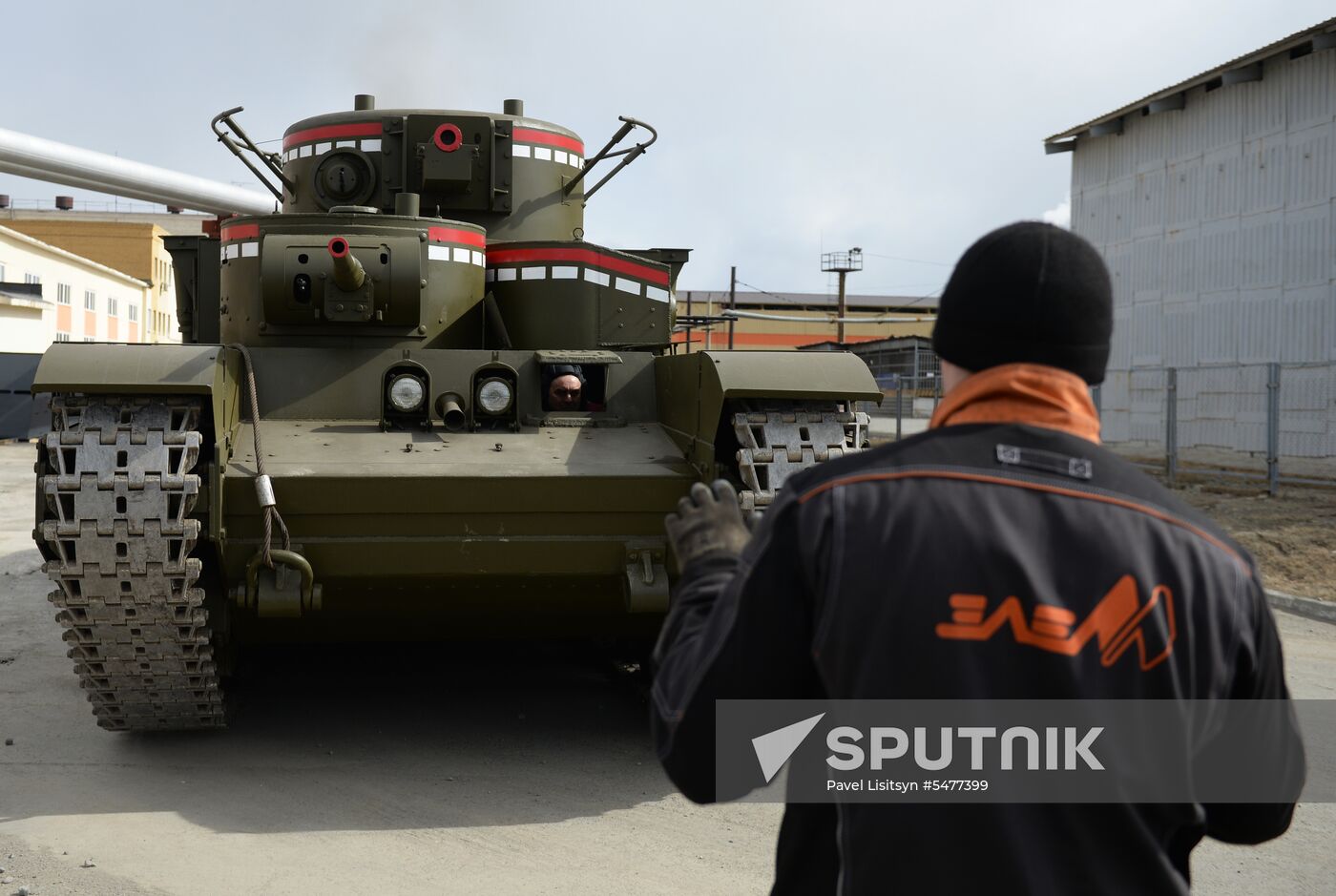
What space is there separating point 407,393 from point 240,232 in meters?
1.42

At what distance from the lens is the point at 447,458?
5.64 meters

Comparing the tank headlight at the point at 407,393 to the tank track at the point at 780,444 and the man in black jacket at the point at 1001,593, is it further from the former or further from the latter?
the man in black jacket at the point at 1001,593

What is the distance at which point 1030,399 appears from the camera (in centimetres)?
184

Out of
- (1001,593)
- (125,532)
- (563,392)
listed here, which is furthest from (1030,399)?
(563,392)

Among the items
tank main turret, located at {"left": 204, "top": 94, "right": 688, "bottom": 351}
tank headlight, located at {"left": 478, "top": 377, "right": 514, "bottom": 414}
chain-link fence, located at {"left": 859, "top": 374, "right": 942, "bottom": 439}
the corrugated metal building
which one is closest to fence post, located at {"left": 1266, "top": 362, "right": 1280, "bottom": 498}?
the corrugated metal building

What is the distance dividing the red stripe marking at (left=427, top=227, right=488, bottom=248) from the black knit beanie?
519 cm

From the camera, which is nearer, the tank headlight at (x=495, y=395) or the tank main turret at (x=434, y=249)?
the tank headlight at (x=495, y=395)

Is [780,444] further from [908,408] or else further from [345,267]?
[908,408]

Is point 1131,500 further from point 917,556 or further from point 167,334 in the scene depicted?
point 167,334

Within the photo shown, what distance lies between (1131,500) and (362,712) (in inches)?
208

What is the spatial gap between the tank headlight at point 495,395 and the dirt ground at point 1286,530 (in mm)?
6691

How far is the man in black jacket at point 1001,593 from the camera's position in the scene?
1.74 m

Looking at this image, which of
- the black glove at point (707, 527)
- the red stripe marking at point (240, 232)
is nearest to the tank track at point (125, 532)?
the red stripe marking at point (240, 232)

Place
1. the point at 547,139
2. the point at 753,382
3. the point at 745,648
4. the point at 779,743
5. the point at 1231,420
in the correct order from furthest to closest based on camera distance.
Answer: the point at 1231,420 < the point at 547,139 < the point at 753,382 < the point at 779,743 < the point at 745,648
